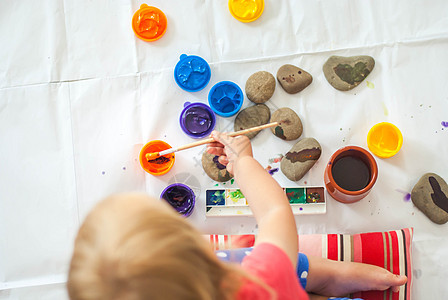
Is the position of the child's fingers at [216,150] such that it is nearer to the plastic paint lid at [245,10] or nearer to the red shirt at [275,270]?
the red shirt at [275,270]

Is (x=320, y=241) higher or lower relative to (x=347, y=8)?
lower

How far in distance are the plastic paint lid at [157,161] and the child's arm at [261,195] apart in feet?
0.50

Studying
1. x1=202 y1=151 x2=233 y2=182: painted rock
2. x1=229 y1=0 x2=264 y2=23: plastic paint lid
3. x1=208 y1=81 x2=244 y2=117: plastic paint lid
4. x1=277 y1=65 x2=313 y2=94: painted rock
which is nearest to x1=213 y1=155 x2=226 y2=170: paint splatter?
x1=202 y1=151 x2=233 y2=182: painted rock

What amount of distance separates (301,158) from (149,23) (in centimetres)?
49

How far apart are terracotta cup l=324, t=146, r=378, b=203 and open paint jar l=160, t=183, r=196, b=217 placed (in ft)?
1.03

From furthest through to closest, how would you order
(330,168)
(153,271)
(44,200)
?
(44,200) < (330,168) < (153,271)

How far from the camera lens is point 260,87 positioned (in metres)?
0.88

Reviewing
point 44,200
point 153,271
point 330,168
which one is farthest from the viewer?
point 44,200

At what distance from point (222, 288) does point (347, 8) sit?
2.41 ft

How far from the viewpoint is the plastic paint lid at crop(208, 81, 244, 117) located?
2.91 ft

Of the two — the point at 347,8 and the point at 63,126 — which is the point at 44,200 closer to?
the point at 63,126

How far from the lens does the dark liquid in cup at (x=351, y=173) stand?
2.68ft

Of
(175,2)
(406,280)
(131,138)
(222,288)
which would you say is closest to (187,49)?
(175,2)

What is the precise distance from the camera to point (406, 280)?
814mm
